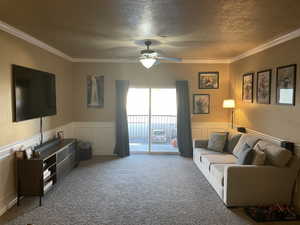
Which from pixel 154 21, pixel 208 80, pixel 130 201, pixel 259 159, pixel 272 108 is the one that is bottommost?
pixel 130 201

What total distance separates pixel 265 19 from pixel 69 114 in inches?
199

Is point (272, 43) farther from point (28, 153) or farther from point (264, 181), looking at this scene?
point (28, 153)

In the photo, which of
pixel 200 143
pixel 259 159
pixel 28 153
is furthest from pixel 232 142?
pixel 28 153

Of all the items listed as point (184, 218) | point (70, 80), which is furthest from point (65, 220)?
point (70, 80)

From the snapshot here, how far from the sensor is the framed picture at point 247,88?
5.06 m

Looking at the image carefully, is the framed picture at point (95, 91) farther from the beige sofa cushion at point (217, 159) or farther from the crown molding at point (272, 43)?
the crown molding at point (272, 43)

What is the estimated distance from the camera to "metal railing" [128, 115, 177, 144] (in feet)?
22.8

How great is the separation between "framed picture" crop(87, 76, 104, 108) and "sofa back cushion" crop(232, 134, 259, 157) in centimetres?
373

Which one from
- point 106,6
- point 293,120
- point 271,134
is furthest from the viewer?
point 271,134

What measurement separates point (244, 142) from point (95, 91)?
4.09 meters

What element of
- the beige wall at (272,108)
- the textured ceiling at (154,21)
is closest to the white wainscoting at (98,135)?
the textured ceiling at (154,21)

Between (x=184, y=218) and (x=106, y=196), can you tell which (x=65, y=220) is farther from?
(x=184, y=218)

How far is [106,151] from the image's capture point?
21.5 ft

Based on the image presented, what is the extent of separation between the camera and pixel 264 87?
4.48 metres
